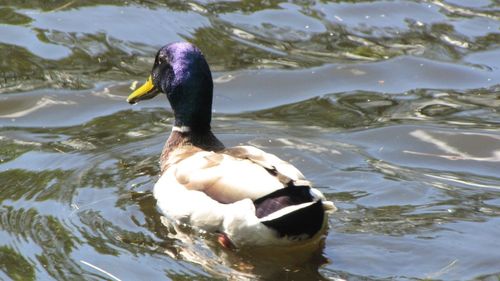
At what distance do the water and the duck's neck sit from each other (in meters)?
0.23

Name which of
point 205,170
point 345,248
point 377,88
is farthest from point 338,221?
point 377,88

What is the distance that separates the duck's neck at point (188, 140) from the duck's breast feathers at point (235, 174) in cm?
54

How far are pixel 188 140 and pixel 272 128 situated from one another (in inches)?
41.2

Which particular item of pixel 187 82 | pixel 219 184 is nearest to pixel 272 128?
pixel 187 82

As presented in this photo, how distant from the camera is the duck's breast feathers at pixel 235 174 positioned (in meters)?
7.54

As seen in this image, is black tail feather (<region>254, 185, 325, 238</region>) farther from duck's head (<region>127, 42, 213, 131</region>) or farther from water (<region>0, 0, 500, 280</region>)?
duck's head (<region>127, 42, 213, 131</region>)

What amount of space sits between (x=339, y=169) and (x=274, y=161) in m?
1.23

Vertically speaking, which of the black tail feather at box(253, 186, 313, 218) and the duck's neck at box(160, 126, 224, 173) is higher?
the black tail feather at box(253, 186, 313, 218)

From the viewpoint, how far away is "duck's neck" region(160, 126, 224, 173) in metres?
9.14

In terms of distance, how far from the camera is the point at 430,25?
1223 centimetres

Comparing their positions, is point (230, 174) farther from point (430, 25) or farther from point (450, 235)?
point (430, 25)

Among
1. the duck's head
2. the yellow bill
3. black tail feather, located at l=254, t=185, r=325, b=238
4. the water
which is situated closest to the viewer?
black tail feather, located at l=254, t=185, r=325, b=238

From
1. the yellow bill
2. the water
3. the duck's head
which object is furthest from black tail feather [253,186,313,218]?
the yellow bill

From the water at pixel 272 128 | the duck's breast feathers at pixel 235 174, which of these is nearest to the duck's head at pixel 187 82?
the water at pixel 272 128
